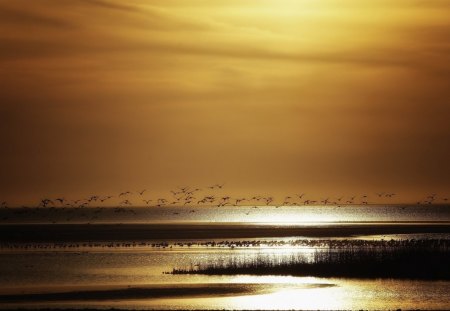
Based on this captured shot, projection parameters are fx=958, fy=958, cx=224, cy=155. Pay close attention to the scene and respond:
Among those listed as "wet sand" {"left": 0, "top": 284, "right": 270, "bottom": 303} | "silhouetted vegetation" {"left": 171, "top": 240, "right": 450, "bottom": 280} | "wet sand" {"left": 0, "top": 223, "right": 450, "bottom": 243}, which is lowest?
"wet sand" {"left": 0, "top": 284, "right": 270, "bottom": 303}

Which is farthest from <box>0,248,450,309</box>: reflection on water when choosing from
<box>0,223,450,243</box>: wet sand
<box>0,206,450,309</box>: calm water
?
<box>0,223,450,243</box>: wet sand

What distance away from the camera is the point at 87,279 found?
173 ft

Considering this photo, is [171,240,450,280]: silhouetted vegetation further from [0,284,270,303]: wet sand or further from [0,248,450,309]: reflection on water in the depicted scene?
→ [0,284,270,303]: wet sand

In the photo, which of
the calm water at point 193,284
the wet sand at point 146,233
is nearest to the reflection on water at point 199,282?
the calm water at point 193,284

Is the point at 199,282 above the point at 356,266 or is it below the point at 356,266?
below

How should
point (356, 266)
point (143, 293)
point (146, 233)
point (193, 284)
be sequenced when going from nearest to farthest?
point (143, 293) < point (193, 284) < point (356, 266) < point (146, 233)

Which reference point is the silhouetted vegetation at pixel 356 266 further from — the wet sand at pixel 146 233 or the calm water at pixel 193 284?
the wet sand at pixel 146 233

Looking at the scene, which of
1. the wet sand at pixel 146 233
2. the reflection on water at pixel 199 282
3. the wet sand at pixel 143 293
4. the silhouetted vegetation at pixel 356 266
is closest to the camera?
the reflection on water at pixel 199 282

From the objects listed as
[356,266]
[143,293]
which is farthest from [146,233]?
[143,293]

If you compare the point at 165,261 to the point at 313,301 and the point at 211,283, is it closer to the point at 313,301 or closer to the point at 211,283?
the point at 211,283

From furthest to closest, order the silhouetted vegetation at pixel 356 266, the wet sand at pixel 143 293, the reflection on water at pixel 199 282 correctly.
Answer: the silhouetted vegetation at pixel 356 266 < the wet sand at pixel 143 293 < the reflection on water at pixel 199 282

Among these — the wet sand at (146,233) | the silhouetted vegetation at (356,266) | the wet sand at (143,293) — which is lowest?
the wet sand at (143,293)

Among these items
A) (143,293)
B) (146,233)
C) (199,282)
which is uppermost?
(146,233)

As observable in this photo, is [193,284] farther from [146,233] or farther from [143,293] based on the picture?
[146,233]
